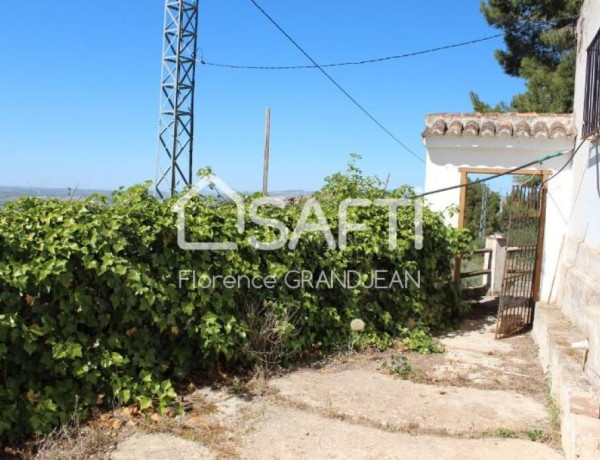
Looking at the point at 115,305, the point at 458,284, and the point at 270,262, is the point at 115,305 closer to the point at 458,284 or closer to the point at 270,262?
the point at 270,262

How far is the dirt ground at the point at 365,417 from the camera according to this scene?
3836mm

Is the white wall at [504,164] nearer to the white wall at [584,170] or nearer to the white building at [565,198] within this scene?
the white building at [565,198]

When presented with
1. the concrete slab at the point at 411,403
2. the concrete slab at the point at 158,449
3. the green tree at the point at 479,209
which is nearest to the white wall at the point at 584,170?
the concrete slab at the point at 411,403

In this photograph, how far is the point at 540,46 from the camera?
626 inches

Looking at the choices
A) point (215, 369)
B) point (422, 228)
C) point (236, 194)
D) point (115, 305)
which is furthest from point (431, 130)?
point (115, 305)

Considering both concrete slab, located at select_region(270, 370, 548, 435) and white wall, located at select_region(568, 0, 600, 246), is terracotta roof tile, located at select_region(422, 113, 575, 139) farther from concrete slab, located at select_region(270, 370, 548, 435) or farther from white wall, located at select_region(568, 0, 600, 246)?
concrete slab, located at select_region(270, 370, 548, 435)

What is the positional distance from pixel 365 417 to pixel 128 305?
2.31 metres

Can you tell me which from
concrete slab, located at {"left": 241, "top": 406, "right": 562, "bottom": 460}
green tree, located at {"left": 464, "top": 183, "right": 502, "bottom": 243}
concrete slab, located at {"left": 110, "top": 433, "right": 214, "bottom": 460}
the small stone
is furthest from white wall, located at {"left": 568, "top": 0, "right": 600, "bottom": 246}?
green tree, located at {"left": 464, "top": 183, "right": 502, "bottom": 243}

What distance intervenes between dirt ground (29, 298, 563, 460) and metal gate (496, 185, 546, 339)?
5.14ft

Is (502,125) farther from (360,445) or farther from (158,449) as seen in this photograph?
(158,449)

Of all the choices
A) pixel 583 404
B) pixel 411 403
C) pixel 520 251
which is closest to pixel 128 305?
pixel 411 403

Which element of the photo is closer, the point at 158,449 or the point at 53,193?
the point at 158,449

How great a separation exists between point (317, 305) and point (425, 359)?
5.18 ft

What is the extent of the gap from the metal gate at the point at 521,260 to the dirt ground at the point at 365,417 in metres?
1.57
